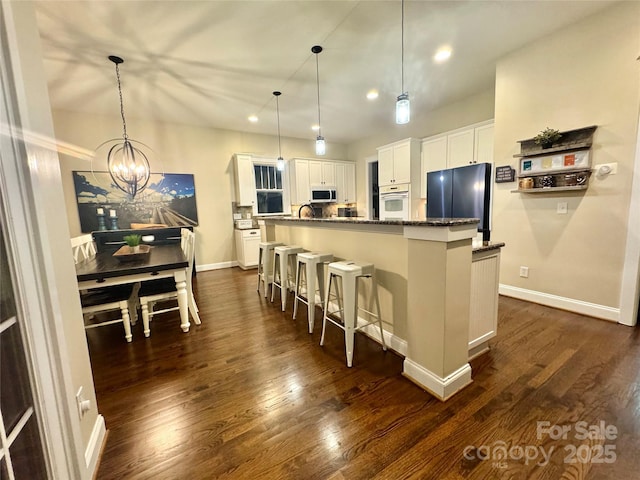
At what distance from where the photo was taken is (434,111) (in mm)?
4684

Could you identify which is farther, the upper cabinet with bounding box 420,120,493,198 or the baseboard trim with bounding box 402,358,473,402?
the upper cabinet with bounding box 420,120,493,198

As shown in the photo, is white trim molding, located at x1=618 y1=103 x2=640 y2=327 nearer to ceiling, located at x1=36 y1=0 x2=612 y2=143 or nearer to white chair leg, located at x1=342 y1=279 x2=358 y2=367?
ceiling, located at x1=36 y1=0 x2=612 y2=143

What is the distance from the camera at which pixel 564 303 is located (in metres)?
2.82

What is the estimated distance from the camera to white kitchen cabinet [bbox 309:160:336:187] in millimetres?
6016

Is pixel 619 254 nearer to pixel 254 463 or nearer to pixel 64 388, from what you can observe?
pixel 254 463

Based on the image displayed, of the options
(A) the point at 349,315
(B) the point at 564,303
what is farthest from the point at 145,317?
(B) the point at 564,303

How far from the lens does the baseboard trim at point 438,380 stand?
1591mm

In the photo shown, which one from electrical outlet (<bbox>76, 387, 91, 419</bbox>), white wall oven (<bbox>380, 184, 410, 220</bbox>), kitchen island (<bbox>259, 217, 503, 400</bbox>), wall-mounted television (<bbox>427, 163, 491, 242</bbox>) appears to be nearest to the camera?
electrical outlet (<bbox>76, 387, 91, 419</bbox>)

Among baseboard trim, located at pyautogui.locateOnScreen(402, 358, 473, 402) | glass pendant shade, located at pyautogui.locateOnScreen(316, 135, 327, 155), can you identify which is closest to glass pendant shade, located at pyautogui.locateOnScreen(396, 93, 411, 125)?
glass pendant shade, located at pyautogui.locateOnScreen(316, 135, 327, 155)

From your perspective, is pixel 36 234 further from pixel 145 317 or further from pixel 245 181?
pixel 245 181

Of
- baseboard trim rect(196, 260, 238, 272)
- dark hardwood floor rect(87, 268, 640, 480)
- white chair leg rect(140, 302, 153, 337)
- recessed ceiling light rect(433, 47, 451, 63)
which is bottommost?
dark hardwood floor rect(87, 268, 640, 480)

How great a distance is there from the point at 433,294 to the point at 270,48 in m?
2.86

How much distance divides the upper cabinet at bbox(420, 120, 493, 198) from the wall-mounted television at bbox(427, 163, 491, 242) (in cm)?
28

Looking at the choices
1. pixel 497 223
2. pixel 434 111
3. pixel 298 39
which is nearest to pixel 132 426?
pixel 298 39
